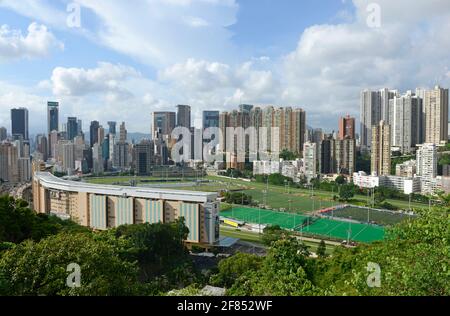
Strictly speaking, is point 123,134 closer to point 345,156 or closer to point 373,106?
point 345,156

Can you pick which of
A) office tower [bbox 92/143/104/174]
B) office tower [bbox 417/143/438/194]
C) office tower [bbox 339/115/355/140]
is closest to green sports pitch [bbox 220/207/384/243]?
office tower [bbox 417/143/438/194]

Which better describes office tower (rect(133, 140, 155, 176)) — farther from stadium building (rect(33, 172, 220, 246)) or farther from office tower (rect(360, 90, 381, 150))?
office tower (rect(360, 90, 381, 150))

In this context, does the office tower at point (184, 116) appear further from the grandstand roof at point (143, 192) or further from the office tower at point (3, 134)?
the grandstand roof at point (143, 192)

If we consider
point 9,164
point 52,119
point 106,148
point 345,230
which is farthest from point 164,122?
point 345,230

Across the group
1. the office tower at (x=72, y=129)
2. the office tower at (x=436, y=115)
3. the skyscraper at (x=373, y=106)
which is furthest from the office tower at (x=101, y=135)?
the office tower at (x=436, y=115)

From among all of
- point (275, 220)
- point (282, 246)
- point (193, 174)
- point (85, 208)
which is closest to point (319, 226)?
point (275, 220)
